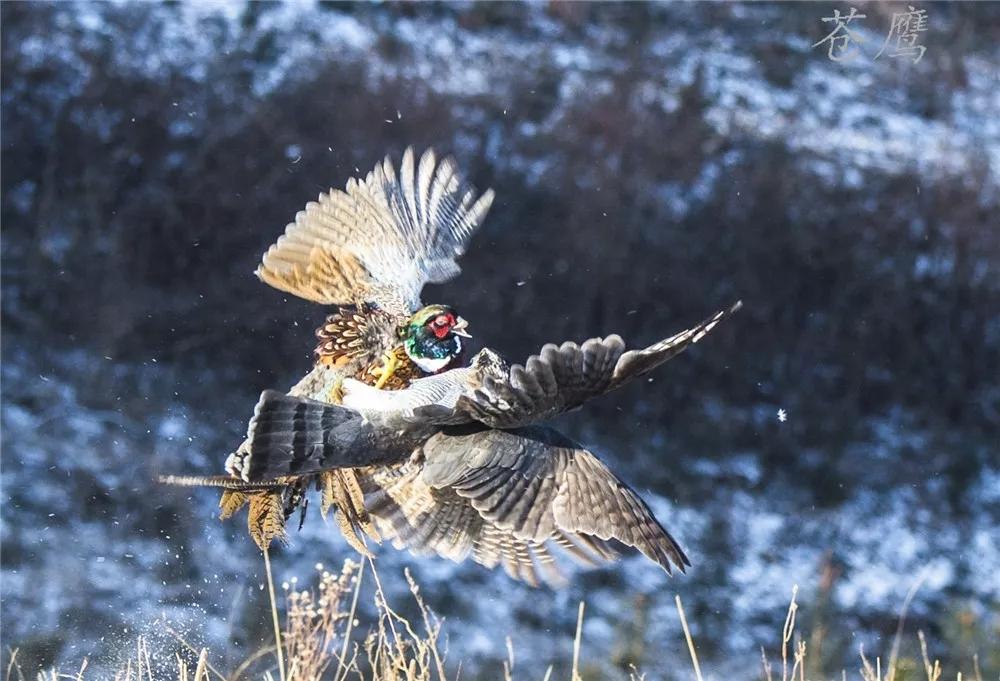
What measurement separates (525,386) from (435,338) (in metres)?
0.77

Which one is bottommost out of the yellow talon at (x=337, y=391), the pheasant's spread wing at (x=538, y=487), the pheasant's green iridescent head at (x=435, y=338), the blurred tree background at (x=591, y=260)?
the pheasant's spread wing at (x=538, y=487)

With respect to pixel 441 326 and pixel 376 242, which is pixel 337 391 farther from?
pixel 376 242

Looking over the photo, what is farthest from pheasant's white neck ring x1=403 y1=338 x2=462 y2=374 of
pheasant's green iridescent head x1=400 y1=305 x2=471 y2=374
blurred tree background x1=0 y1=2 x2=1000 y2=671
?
blurred tree background x1=0 y1=2 x2=1000 y2=671

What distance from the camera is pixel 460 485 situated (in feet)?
10.7

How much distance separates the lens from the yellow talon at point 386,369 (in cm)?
371

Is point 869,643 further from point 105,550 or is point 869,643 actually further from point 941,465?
point 105,550

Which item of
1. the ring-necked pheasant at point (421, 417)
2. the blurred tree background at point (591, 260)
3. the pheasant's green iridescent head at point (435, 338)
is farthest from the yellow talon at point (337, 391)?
the blurred tree background at point (591, 260)

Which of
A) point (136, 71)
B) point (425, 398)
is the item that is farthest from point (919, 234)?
point (425, 398)

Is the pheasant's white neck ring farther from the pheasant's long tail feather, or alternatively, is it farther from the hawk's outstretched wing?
the pheasant's long tail feather

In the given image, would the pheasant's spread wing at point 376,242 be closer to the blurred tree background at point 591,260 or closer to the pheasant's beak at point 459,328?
the pheasant's beak at point 459,328

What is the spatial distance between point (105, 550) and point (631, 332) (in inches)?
Answer: 127

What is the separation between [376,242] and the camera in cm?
425

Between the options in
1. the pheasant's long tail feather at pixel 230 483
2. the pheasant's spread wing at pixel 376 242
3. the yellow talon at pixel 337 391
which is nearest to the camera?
the pheasant's long tail feather at pixel 230 483

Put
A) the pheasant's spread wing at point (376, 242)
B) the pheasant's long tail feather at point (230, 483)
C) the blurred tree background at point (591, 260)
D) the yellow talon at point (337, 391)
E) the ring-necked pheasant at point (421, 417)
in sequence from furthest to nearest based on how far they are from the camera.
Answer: the blurred tree background at point (591, 260)
the pheasant's spread wing at point (376, 242)
the yellow talon at point (337, 391)
the pheasant's long tail feather at point (230, 483)
the ring-necked pheasant at point (421, 417)
